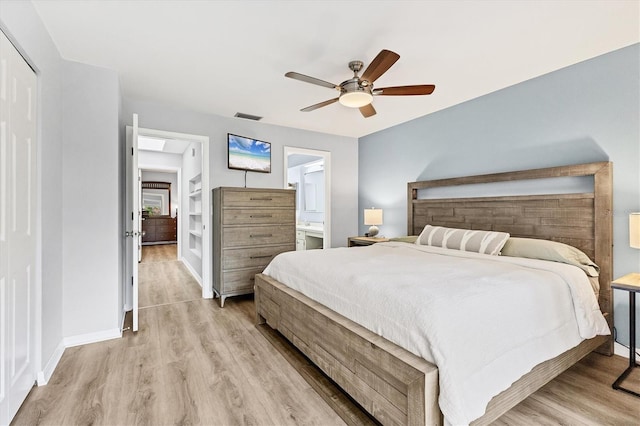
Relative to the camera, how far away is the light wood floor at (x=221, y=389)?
64.6 inches

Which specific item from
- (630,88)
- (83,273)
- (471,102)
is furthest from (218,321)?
(630,88)

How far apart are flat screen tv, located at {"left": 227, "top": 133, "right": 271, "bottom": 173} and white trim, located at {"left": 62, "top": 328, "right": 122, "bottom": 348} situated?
226 cm

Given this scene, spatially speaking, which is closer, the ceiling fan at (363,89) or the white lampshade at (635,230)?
the white lampshade at (635,230)

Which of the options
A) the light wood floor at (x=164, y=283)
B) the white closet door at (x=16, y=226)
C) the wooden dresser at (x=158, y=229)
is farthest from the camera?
the wooden dresser at (x=158, y=229)

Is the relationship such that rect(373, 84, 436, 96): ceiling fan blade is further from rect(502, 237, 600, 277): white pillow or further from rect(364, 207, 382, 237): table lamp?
rect(364, 207, 382, 237): table lamp

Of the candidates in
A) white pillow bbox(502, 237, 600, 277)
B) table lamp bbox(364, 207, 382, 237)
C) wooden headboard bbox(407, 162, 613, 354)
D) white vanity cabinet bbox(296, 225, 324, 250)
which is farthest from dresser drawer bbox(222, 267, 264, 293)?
white pillow bbox(502, 237, 600, 277)

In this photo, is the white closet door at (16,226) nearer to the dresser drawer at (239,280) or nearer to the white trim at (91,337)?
the white trim at (91,337)

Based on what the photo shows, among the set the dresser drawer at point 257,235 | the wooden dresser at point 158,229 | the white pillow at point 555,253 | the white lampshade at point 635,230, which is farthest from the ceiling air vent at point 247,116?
the wooden dresser at point 158,229

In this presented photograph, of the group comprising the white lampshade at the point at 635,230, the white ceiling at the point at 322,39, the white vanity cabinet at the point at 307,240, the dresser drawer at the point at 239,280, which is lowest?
the dresser drawer at the point at 239,280

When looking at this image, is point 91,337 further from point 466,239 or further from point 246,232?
point 466,239

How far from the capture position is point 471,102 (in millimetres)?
3521

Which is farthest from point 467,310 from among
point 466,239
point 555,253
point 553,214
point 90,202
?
point 90,202

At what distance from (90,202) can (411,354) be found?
2828mm

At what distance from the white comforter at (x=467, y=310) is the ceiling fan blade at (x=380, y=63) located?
1454mm
